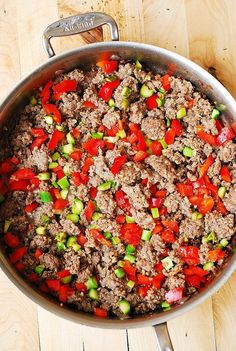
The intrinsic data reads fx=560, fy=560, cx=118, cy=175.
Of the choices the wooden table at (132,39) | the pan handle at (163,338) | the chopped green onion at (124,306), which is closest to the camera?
the pan handle at (163,338)

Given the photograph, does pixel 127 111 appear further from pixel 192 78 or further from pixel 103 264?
pixel 103 264

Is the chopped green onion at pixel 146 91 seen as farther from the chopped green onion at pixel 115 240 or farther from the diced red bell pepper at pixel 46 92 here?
the chopped green onion at pixel 115 240

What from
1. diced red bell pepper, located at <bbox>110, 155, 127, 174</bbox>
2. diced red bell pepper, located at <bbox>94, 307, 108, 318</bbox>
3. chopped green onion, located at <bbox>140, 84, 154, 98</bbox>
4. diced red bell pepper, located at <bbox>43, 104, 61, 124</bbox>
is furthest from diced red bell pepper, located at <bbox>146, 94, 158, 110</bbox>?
diced red bell pepper, located at <bbox>94, 307, 108, 318</bbox>

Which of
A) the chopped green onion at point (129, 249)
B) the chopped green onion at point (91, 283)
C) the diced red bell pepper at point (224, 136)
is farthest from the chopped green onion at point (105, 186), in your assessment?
the diced red bell pepper at point (224, 136)

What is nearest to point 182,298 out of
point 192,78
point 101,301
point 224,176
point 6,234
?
point 101,301

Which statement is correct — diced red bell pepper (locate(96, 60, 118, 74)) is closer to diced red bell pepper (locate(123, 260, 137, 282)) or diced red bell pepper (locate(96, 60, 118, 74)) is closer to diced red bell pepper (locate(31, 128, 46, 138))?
diced red bell pepper (locate(31, 128, 46, 138))

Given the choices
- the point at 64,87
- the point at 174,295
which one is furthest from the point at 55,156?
the point at 174,295

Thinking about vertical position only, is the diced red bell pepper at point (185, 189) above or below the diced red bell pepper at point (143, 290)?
above

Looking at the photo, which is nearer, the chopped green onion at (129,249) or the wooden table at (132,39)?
the chopped green onion at (129,249)
